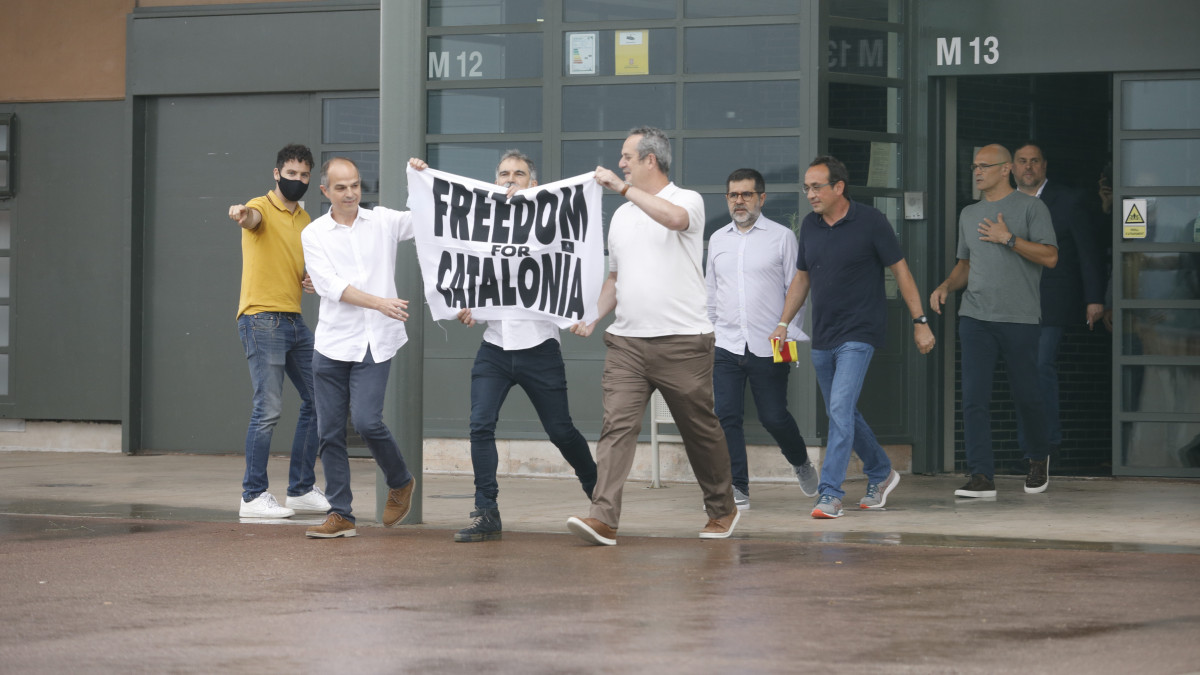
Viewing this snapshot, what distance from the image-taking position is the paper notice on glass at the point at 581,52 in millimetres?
11688

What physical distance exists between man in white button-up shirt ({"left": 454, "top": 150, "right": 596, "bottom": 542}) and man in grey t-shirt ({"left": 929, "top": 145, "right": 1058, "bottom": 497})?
305 centimetres

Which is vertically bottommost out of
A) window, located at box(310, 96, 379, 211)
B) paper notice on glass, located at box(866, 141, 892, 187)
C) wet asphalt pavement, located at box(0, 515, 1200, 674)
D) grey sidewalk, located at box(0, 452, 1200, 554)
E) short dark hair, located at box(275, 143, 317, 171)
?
grey sidewalk, located at box(0, 452, 1200, 554)

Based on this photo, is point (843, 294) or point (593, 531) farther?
point (843, 294)

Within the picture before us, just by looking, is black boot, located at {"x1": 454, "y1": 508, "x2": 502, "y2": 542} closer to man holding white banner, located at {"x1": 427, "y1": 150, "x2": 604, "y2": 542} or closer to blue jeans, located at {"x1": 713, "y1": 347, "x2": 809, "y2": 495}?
man holding white banner, located at {"x1": 427, "y1": 150, "x2": 604, "y2": 542}

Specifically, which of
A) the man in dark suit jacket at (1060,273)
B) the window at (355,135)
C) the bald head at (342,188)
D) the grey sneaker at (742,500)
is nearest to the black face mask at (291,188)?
the bald head at (342,188)

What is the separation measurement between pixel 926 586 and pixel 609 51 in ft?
19.7

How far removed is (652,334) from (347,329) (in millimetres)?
1573

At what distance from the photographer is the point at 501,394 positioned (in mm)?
8188

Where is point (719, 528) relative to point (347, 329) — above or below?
below

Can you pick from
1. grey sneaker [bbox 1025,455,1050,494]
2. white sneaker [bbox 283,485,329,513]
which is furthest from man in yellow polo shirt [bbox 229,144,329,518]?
grey sneaker [bbox 1025,455,1050,494]

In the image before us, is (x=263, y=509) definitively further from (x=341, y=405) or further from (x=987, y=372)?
(x=987, y=372)

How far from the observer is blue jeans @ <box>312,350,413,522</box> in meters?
8.30

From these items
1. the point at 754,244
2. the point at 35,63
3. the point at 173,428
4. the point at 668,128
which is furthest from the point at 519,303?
the point at 35,63

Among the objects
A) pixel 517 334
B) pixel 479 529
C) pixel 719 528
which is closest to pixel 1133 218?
pixel 719 528
